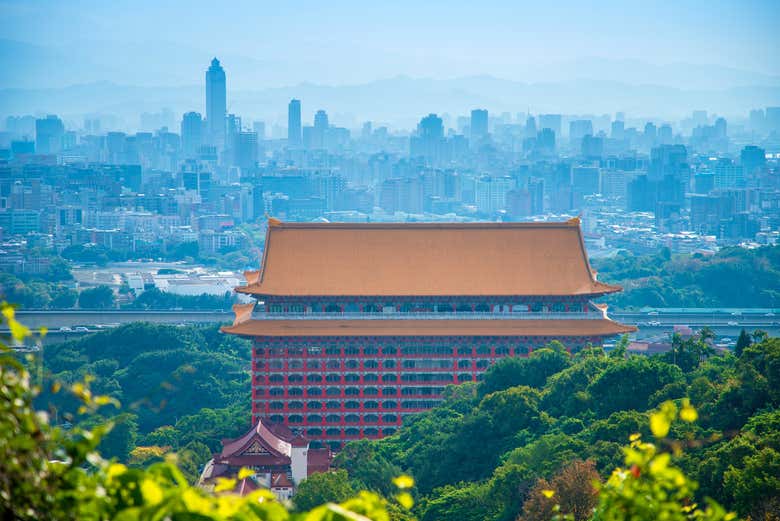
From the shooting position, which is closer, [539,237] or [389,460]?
[389,460]

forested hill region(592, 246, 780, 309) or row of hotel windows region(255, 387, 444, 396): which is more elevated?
row of hotel windows region(255, 387, 444, 396)

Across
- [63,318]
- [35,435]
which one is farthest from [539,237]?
[63,318]

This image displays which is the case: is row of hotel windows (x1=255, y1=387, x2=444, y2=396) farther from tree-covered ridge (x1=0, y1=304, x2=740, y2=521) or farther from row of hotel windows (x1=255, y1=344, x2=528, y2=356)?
tree-covered ridge (x1=0, y1=304, x2=740, y2=521)

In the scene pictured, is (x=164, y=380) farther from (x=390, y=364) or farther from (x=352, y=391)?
(x=390, y=364)

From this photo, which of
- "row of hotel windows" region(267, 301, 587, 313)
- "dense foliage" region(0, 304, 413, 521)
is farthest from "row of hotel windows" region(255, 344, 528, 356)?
"dense foliage" region(0, 304, 413, 521)

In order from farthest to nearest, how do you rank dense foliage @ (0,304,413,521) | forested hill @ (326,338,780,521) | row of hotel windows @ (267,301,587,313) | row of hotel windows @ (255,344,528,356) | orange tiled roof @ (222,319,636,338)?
row of hotel windows @ (267,301,587,313), row of hotel windows @ (255,344,528,356), orange tiled roof @ (222,319,636,338), forested hill @ (326,338,780,521), dense foliage @ (0,304,413,521)

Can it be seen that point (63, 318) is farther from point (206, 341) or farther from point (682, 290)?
point (682, 290)

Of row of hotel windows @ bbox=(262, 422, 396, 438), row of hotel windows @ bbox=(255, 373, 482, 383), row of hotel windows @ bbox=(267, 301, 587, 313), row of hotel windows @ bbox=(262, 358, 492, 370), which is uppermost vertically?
row of hotel windows @ bbox=(267, 301, 587, 313)
